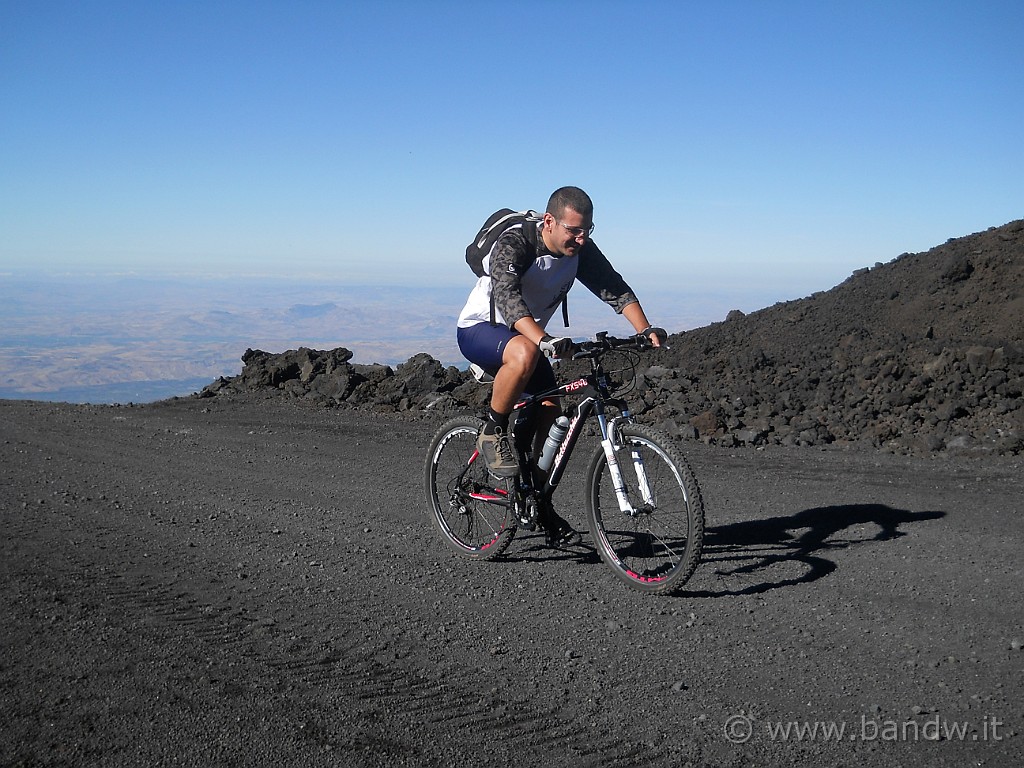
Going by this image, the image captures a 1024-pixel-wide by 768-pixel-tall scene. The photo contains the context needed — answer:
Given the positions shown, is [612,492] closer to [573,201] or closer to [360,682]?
[573,201]

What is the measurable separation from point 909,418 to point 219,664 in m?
8.98

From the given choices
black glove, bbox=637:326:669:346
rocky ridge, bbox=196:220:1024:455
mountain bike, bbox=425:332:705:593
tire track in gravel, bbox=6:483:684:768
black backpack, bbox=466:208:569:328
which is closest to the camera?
tire track in gravel, bbox=6:483:684:768

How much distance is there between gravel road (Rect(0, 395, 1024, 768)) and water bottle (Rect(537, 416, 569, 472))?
2.08 feet

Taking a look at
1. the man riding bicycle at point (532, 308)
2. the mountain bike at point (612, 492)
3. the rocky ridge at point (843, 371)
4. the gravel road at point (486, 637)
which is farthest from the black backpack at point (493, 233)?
the rocky ridge at point (843, 371)

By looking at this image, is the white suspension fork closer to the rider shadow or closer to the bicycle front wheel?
the bicycle front wheel

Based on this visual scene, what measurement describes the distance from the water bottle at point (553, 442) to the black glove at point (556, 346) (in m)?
0.73

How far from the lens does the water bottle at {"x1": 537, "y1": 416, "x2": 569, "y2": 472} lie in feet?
17.0

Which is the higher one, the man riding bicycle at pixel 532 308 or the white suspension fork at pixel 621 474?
the man riding bicycle at pixel 532 308

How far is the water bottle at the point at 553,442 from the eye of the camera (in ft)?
17.0

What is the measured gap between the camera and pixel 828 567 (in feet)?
16.8

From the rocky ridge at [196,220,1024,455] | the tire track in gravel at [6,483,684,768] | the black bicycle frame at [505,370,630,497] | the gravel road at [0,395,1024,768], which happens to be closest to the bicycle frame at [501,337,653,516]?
the black bicycle frame at [505,370,630,497]

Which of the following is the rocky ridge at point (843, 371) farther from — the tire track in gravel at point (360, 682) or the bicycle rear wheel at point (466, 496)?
the tire track in gravel at point (360, 682)

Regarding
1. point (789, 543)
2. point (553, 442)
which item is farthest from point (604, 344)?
point (789, 543)

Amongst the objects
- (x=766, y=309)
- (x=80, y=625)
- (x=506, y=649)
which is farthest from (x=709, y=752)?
(x=766, y=309)
